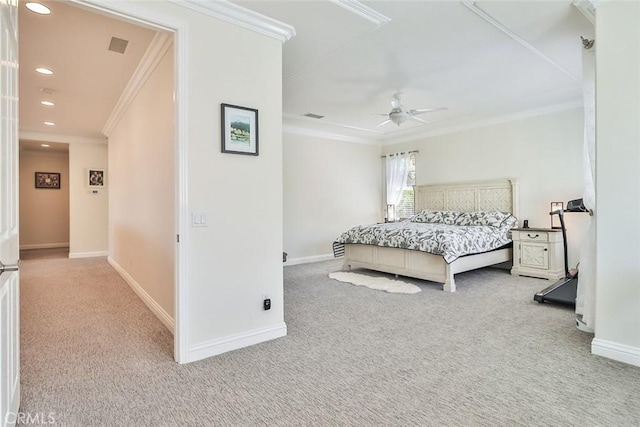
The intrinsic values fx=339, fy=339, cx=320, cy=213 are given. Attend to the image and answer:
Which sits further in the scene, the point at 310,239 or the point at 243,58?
the point at 310,239

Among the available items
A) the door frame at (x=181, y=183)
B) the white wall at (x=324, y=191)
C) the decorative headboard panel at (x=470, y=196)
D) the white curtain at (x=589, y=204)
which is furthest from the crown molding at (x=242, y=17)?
the decorative headboard panel at (x=470, y=196)

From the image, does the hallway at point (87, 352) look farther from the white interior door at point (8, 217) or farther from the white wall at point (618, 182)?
the white wall at point (618, 182)

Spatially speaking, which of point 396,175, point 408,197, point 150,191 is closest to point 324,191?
point 396,175

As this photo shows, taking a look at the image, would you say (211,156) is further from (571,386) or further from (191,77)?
(571,386)

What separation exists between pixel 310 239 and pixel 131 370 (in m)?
4.70

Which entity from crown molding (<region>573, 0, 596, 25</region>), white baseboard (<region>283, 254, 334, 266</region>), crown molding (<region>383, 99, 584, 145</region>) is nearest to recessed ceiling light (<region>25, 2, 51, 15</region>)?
crown molding (<region>573, 0, 596, 25</region>)

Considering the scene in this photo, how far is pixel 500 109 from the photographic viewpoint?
561cm

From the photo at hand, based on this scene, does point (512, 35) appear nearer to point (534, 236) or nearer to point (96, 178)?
point (534, 236)

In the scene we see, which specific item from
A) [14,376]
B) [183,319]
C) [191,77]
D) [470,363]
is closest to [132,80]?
[191,77]

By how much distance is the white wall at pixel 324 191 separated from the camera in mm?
6598

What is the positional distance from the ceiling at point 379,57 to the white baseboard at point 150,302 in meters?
2.54

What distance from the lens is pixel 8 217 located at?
64.4 inches

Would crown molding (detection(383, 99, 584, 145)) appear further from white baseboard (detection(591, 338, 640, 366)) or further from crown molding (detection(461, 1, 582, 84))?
white baseboard (detection(591, 338, 640, 366))

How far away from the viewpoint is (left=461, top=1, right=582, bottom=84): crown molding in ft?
9.01
